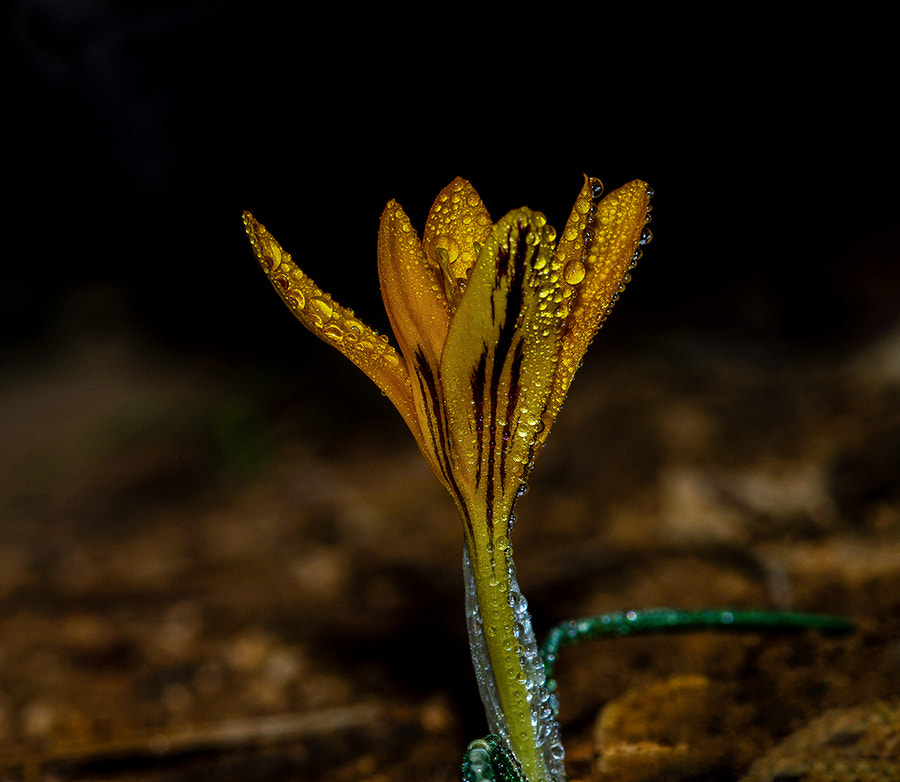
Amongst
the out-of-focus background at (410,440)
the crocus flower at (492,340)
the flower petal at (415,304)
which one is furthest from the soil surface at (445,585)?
the flower petal at (415,304)

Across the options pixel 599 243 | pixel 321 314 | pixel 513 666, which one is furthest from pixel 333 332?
pixel 513 666

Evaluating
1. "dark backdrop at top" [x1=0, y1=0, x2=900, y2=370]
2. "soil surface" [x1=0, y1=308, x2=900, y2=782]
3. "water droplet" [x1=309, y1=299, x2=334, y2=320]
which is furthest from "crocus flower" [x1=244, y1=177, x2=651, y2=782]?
"dark backdrop at top" [x1=0, y1=0, x2=900, y2=370]

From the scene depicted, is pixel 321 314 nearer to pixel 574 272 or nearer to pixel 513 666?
pixel 574 272

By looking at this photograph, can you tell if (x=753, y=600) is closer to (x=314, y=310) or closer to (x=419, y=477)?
(x=314, y=310)

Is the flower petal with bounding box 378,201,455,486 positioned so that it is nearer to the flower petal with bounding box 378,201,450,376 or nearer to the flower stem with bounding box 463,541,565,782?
the flower petal with bounding box 378,201,450,376

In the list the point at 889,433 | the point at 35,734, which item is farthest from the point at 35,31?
the point at 889,433

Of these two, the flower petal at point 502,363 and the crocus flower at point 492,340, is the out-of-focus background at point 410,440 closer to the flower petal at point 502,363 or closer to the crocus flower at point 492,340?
the crocus flower at point 492,340
